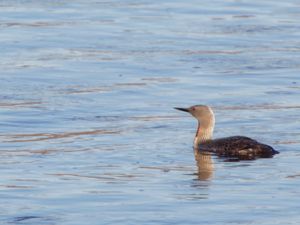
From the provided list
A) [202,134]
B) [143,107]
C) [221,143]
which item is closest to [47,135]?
[202,134]

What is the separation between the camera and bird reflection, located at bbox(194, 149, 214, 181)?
12.8 m

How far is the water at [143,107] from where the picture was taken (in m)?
11.3

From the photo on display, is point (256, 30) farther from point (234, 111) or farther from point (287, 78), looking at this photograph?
point (234, 111)

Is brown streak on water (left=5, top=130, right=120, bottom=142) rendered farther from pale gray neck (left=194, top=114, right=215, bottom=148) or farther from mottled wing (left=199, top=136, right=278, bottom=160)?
mottled wing (left=199, top=136, right=278, bottom=160)

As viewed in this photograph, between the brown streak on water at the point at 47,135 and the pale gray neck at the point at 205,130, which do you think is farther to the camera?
the pale gray neck at the point at 205,130

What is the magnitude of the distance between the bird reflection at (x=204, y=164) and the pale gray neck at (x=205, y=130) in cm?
29

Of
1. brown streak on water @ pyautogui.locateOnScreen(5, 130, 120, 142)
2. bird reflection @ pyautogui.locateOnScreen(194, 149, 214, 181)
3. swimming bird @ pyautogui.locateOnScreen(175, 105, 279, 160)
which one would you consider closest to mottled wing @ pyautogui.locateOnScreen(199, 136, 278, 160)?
swimming bird @ pyautogui.locateOnScreen(175, 105, 279, 160)

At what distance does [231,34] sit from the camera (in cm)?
2216

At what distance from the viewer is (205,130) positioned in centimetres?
1501

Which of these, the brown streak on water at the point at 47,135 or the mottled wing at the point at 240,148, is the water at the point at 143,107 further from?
the mottled wing at the point at 240,148

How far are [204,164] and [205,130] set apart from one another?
1.37 m

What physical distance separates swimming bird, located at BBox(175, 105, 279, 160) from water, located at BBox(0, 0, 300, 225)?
0.19 meters

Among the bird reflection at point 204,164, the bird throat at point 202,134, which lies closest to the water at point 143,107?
the bird reflection at point 204,164

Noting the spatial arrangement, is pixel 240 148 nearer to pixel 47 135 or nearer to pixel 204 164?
pixel 204 164
